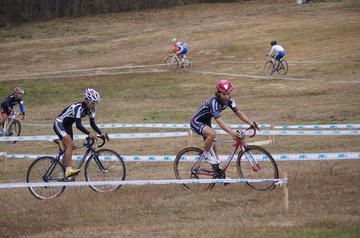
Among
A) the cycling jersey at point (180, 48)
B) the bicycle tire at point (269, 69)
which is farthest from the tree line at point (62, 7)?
the bicycle tire at point (269, 69)

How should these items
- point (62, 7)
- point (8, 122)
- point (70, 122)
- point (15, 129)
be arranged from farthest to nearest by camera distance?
point (62, 7) < point (15, 129) < point (8, 122) < point (70, 122)

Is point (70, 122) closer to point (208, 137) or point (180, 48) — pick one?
point (208, 137)

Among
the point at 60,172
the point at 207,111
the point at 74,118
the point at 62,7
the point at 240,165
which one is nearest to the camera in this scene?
the point at 240,165

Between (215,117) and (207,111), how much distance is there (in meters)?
0.45

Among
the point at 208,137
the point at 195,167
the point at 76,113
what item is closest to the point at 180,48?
the point at 76,113

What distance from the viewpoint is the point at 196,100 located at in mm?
32750

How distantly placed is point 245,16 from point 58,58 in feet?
59.2

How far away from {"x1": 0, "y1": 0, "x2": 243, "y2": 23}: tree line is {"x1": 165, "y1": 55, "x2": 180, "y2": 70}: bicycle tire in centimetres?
2436

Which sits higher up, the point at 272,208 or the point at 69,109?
the point at 69,109

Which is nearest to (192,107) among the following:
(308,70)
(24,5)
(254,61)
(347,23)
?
(308,70)

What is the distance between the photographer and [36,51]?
52.9 meters

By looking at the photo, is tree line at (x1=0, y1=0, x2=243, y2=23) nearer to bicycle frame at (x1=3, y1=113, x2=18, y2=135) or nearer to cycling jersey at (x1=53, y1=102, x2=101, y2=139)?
bicycle frame at (x1=3, y1=113, x2=18, y2=135)

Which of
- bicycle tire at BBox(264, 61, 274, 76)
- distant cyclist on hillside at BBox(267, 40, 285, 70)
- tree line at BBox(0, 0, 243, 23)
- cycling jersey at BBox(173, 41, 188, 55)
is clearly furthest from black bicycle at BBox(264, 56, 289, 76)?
tree line at BBox(0, 0, 243, 23)

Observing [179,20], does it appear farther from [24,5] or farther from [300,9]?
[24,5]
